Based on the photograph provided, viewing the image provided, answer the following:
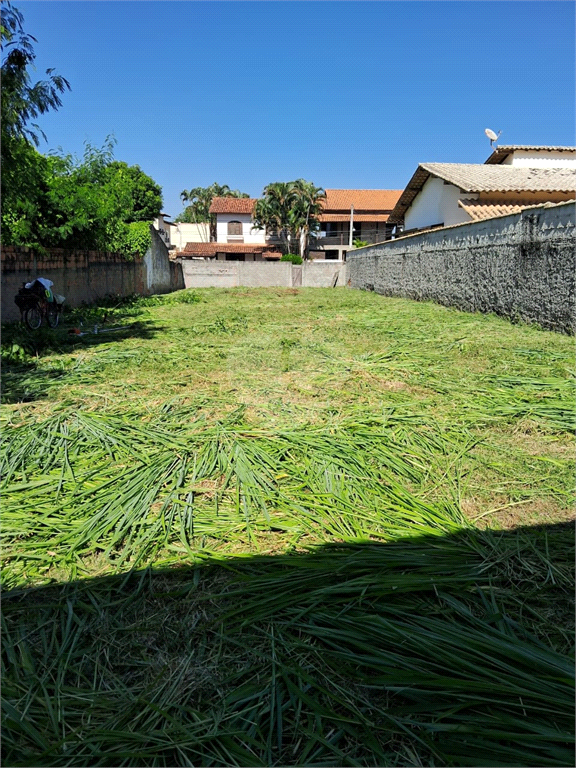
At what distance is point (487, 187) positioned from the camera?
57.6 ft

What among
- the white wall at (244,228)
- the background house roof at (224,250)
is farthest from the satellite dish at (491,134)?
the white wall at (244,228)

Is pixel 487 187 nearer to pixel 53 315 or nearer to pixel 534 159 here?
pixel 534 159

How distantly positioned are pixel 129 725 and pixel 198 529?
A: 1.24 meters

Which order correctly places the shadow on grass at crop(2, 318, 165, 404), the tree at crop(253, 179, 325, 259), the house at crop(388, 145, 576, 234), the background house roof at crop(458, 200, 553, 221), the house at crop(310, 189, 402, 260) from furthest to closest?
the house at crop(310, 189, 402, 260), the tree at crop(253, 179, 325, 259), the house at crop(388, 145, 576, 234), the background house roof at crop(458, 200, 553, 221), the shadow on grass at crop(2, 318, 165, 404)

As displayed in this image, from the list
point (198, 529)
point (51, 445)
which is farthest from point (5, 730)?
point (51, 445)

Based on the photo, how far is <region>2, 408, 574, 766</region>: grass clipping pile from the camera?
1.64 m

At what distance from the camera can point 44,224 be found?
40.0 ft

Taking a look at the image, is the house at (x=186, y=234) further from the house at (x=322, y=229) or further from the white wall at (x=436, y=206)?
the white wall at (x=436, y=206)

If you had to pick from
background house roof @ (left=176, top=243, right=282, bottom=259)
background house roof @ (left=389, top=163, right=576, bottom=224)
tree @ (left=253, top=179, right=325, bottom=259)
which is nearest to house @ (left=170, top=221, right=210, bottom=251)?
background house roof @ (left=176, top=243, right=282, bottom=259)

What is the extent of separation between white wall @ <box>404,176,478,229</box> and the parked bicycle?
1348 cm

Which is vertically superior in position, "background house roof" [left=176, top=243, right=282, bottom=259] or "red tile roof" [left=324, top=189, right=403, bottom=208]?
"red tile roof" [left=324, top=189, right=403, bottom=208]

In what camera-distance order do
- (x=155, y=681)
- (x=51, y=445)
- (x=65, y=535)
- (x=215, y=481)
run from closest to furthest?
1. (x=155, y=681)
2. (x=65, y=535)
3. (x=215, y=481)
4. (x=51, y=445)

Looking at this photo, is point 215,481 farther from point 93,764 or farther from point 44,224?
point 44,224

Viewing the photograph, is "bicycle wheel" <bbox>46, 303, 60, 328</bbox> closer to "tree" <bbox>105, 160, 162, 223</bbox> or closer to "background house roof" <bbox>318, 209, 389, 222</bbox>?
"tree" <bbox>105, 160, 162, 223</bbox>
